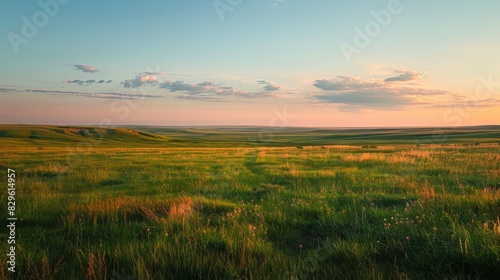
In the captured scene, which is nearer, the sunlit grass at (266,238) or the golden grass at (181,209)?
the sunlit grass at (266,238)

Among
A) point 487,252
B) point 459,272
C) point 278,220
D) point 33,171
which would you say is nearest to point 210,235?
point 278,220

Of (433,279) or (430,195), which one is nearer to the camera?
(433,279)

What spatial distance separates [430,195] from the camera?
782 centimetres

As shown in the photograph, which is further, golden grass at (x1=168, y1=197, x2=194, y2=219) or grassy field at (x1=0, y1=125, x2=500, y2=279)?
golden grass at (x1=168, y1=197, x2=194, y2=219)

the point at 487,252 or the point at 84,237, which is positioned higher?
the point at 487,252

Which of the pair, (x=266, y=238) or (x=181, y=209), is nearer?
(x=266, y=238)

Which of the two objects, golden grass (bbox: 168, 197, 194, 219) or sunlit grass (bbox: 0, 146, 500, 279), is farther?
golden grass (bbox: 168, 197, 194, 219)

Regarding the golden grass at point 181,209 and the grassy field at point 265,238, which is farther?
the golden grass at point 181,209

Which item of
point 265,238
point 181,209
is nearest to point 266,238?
point 265,238

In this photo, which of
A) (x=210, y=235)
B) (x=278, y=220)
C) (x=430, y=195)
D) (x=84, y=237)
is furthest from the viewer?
(x=430, y=195)

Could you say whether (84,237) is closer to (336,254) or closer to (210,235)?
(210,235)

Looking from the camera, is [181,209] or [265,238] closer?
[265,238]

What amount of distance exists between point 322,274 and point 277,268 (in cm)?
58

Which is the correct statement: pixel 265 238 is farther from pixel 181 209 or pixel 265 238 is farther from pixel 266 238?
pixel 181 209
